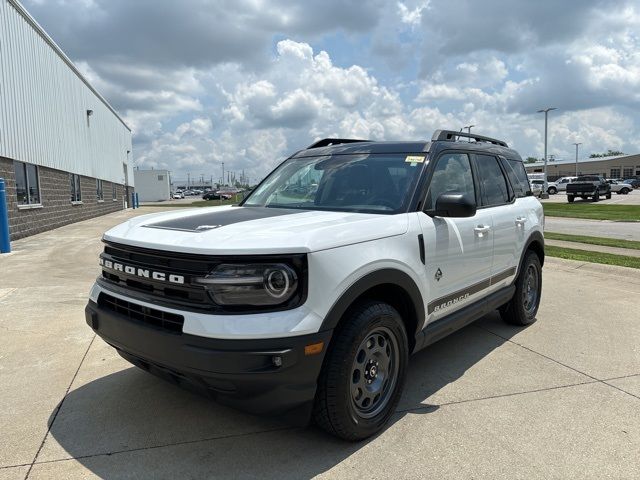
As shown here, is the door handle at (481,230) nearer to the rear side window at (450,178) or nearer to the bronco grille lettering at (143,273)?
the rear side window at (450,178)

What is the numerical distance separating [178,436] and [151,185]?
79.9 metres

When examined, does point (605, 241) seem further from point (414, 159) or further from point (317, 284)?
point (317, 284)

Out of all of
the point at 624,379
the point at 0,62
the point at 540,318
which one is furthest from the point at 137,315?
the point at 0,62

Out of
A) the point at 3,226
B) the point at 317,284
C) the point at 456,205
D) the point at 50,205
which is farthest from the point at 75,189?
the point at 317,284

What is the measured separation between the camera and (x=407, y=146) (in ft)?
12.8

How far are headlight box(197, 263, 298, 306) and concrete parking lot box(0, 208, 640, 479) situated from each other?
3.21 ft

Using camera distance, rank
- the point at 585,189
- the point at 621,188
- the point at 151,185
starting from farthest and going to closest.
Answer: the point at 151,185
the point at 621,188
the point at 585,189

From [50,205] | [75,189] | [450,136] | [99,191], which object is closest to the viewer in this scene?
[450,136]

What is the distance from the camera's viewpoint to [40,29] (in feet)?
54.7

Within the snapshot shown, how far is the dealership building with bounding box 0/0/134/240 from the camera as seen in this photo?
13.6m

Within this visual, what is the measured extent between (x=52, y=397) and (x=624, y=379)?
4.46 metres

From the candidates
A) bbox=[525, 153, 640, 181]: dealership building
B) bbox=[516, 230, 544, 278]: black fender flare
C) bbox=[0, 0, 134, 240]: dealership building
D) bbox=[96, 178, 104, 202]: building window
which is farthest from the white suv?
bbox=[525, 153, 640, 181]: dealership building

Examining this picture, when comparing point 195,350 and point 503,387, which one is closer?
point 195,350

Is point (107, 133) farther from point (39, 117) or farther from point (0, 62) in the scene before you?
point (0, 62)
